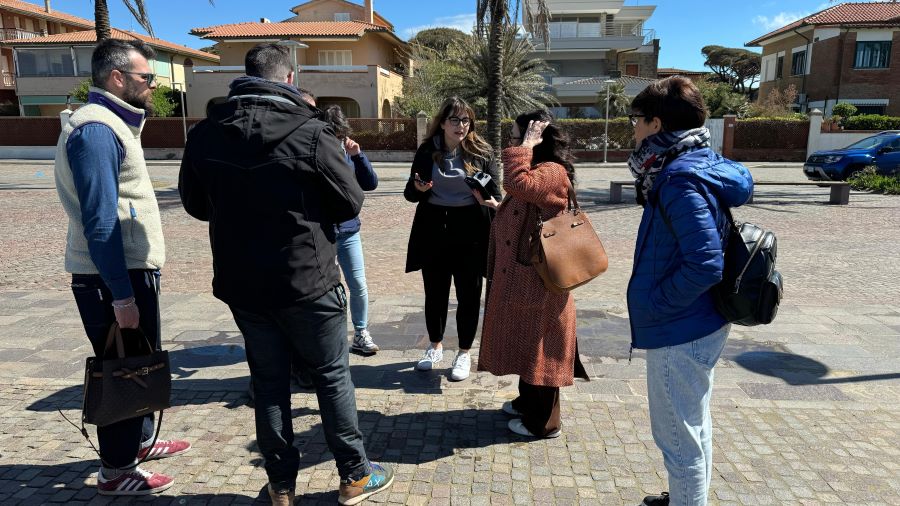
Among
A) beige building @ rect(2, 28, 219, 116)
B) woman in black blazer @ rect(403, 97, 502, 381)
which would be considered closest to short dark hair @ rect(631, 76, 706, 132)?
woman in black blazer @ rect(403, 97, 502, 381)

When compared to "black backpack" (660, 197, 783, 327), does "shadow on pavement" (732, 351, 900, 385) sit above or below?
below

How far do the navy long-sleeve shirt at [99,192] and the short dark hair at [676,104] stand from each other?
2156 millimetres

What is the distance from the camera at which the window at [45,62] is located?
3909cm

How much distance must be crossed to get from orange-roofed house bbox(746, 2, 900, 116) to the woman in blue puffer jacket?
39.9 m

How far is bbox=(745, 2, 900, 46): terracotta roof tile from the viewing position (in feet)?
117

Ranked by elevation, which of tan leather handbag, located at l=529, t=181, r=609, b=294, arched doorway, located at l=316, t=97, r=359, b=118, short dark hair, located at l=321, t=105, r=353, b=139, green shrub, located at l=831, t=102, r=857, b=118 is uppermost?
arched doorway, located at l=316, t=97, r=359, b=118

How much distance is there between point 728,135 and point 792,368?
28.9 meters

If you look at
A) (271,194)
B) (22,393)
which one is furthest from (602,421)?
(22,393)

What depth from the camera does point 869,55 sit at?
35688 millimetres

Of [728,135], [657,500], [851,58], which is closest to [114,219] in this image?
[657,500]

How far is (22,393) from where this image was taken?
12.8 ft

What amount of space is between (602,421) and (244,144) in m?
2.54

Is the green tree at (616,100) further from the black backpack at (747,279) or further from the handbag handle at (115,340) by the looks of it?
the handbag handle at (115,340)

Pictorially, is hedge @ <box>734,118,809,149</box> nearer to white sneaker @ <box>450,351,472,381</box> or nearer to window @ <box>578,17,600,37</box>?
window @ <box>578,17,600,37</box>
